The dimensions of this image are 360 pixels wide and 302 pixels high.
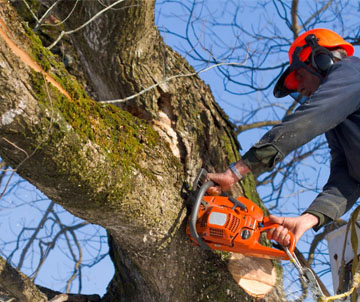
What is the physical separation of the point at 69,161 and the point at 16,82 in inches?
14.6

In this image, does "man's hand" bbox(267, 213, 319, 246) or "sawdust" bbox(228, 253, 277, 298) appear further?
"sawdust" bbox(228, 253, 277, 298)

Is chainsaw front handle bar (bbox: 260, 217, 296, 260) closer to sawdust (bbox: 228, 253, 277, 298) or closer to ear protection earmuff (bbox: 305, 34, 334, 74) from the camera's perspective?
sawdust (bbox: 228, 253, 277, 298)

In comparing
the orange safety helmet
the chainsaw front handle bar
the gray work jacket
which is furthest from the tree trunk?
the orange safety helmet

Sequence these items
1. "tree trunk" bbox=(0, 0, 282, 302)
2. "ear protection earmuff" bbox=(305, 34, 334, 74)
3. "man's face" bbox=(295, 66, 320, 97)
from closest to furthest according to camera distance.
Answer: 1. "tree trunk" bbox=(0, 0, 282, 302)
2. "ear protection earmuff" bbox=(305, 34, 334, 74)
3. "man's face" bbox=(295, 66, 320, 97)

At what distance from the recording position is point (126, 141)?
2.22m

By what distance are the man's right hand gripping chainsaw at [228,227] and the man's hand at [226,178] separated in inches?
1.7

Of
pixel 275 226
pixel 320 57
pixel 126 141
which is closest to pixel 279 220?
pixel 275 226

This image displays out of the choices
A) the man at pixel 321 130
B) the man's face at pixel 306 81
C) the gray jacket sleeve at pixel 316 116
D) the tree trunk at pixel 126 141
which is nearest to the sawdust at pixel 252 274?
the tree trunk at pixel 126 141

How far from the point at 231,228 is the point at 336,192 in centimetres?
74

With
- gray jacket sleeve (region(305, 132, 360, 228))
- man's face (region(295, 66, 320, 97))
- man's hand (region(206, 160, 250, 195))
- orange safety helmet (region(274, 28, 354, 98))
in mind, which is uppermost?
orange safety helmet (region(274, 28, 354, 98))

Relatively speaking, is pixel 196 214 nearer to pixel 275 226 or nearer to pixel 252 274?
pixel 275 226

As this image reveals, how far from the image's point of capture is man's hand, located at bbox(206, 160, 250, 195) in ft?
8.09

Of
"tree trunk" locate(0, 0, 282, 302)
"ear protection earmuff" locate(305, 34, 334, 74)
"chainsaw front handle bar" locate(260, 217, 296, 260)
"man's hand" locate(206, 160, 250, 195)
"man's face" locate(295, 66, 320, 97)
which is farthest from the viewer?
"man's face" locate(295, 66, 320, 97)

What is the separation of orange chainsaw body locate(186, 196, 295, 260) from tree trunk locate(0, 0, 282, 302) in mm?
104
